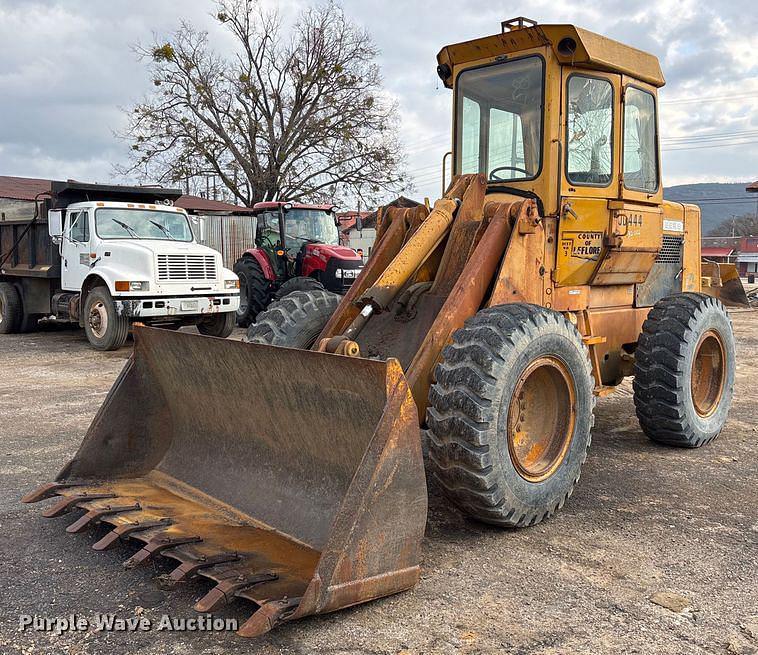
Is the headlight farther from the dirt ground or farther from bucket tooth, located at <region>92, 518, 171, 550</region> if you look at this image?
bucket tooth, located at <region>92, 518, 171, 550</region>

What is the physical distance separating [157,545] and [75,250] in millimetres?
9177

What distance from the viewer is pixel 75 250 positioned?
1137 centimetres

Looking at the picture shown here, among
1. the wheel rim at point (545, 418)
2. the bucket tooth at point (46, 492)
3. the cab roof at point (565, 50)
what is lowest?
the bucket tooth at point (46, 492)

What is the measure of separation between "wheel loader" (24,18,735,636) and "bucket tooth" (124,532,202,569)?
0.03ft

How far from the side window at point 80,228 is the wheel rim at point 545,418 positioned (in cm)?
887

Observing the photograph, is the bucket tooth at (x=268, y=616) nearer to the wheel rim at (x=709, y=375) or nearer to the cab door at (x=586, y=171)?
the cab door at (x=586, y=171)

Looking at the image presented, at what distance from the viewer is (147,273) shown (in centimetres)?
1058

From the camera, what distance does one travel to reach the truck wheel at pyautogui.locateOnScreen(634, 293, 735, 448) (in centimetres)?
513

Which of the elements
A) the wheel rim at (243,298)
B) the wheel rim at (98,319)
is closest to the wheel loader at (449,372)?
the wheel rim at (98,319)

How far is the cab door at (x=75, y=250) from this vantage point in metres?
11.2

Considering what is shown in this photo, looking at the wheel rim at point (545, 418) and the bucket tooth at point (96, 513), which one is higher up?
the wheel rim at point (545, 418)

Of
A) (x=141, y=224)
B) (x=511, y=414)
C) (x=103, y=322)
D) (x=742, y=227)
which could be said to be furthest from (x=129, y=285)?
(x=742, y=227)

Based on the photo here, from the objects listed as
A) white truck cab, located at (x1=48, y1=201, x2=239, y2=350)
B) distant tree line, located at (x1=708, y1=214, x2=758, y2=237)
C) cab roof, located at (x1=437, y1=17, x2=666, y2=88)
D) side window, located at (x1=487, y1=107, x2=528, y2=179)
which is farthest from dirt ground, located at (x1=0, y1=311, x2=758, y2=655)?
distant tree line, located at (x1=708, y1=214, x2=758, y2=237)

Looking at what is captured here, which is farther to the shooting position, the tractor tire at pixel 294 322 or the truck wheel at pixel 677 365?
the truck wheel at pixel 677 365
